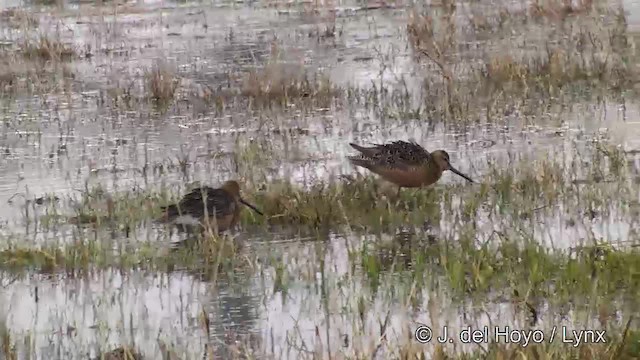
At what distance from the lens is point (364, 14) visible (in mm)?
18766

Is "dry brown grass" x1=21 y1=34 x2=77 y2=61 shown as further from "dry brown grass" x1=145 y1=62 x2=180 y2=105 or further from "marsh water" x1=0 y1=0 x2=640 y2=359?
"dry brown grass" x1=145 y1=62 x2=180 y2=105

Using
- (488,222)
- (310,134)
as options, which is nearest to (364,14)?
(310,134)

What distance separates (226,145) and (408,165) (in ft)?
8.99

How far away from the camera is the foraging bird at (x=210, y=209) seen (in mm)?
8062

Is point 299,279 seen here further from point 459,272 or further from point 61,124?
point 61,124

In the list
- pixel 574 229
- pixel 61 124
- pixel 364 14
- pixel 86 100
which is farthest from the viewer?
pixel 364 14

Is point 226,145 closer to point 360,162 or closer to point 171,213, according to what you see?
point 360,162

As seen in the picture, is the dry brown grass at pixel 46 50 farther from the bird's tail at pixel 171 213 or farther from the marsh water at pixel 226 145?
the bird's tail at pixel 171 213

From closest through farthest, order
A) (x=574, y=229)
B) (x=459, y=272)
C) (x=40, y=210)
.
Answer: (x=459, y=272), (x=574, y=229), (x=40, y=210)

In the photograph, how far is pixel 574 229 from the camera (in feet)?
25.9

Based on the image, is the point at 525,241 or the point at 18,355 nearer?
the point at 18,355

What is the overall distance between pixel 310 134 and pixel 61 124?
2705 millimetres
